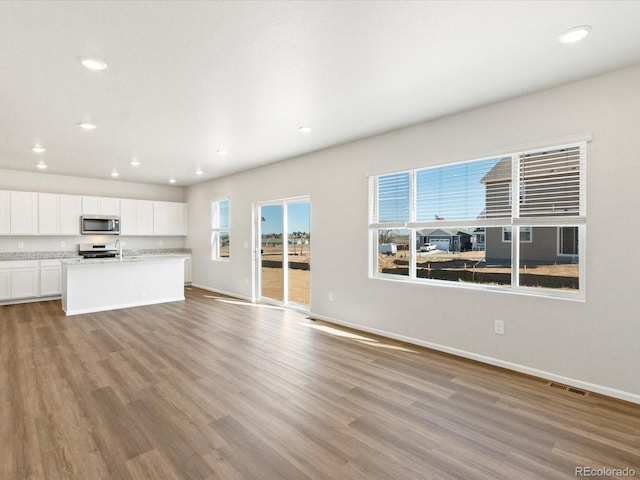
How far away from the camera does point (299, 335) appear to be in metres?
4.60

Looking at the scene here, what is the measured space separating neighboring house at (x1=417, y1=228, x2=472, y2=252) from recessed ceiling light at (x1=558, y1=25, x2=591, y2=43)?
199 cm

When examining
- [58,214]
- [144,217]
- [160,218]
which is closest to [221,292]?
[160,218]

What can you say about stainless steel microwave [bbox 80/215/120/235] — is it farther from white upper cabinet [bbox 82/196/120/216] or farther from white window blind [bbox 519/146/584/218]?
white window blind [bbox 519/146/584/218]

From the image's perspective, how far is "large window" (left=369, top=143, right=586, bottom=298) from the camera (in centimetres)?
318

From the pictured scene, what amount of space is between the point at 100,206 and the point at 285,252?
4560 millimetres

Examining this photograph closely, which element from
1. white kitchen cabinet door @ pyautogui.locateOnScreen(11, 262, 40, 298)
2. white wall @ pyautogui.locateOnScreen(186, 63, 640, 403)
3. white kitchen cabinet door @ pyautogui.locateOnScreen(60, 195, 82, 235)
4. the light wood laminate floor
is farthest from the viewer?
white kitchen cabinet door @ pyautogui.locateOnScreen(60, 195, 82, 235)

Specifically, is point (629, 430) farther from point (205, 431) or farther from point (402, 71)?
point (402, 71)

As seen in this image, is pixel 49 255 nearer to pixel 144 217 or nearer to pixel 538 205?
pixel 144 217

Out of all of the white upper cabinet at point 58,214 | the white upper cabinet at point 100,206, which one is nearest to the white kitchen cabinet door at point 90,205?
the white upper cabinet at point 100,206

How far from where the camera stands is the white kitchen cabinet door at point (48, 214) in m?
6.97

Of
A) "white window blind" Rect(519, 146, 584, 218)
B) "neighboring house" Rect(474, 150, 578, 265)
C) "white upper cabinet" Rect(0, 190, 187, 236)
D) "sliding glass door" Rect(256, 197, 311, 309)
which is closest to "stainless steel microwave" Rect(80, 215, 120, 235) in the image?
"white upper cabinet" Rect(0, 190, 187, 236)

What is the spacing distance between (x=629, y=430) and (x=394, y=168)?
3231mm

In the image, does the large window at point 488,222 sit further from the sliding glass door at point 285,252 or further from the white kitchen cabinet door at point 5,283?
the white kitchen cabinet door at point 5,283

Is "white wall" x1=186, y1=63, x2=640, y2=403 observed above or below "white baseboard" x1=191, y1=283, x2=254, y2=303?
above
